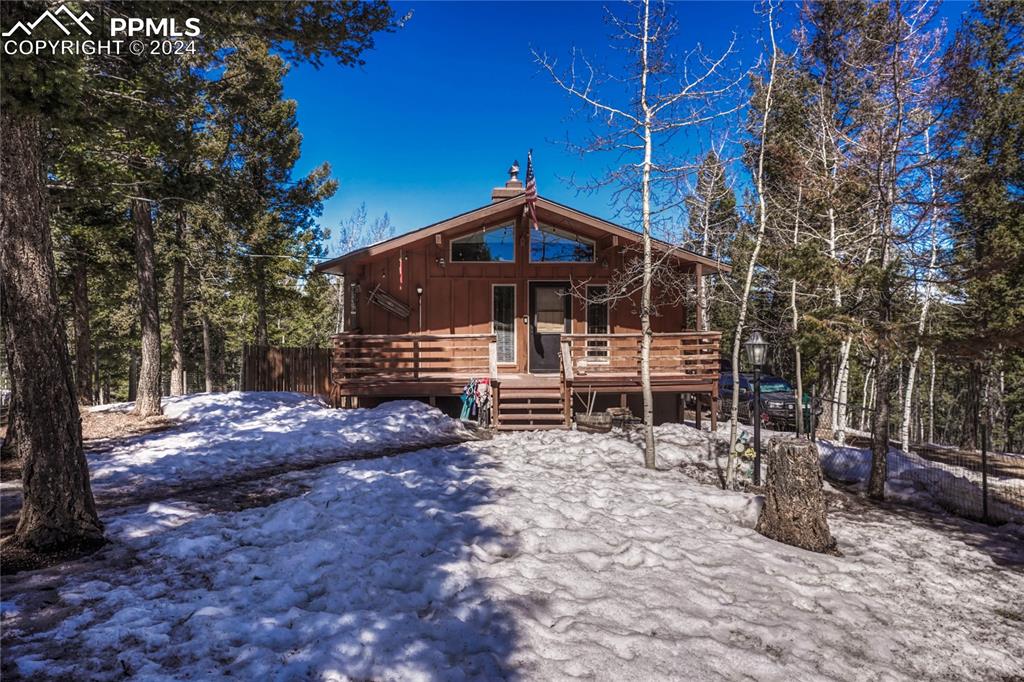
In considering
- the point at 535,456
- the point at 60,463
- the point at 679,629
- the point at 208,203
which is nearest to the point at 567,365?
the point at 535,456

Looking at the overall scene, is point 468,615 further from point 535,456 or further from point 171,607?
point 535,456

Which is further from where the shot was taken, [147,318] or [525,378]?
[525,378]

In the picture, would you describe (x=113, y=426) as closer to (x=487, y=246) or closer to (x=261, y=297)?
(x=487, y=246)

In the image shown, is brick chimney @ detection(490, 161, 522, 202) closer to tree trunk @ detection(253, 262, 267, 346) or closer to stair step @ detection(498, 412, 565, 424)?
stair step @ detection(498, 412, 565, 424)

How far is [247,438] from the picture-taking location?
816cm

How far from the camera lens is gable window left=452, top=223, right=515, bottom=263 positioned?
1297 cm

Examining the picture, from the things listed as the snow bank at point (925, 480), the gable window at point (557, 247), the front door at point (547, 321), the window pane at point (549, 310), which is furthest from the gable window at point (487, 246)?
the snow bank at point (925, 480)

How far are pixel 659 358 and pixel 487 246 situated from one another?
18.0 feet

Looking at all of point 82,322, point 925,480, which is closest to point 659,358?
point 925,480

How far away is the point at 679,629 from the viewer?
3.22 m

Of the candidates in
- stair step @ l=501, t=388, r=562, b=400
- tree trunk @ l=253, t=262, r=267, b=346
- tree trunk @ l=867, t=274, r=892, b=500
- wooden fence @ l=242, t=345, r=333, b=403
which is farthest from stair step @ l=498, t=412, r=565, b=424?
tree trunk @ l=253, t=262, r=267, b=346

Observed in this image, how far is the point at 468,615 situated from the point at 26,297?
4136 millimetres

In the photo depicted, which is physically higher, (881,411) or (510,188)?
(510,188)

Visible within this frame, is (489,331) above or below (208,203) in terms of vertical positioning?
below
